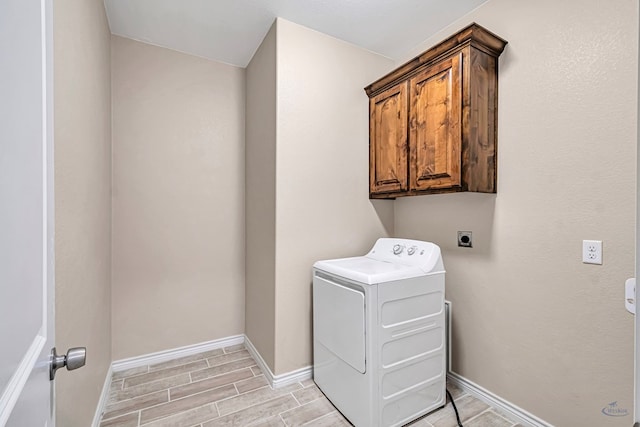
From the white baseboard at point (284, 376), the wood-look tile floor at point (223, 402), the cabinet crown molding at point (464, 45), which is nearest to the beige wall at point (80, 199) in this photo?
the wood-look tile floor at point (223, 402)

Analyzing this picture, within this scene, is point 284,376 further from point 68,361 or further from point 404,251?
point 68,361

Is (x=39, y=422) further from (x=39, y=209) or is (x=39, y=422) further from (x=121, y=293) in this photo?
(x=121, y=293)

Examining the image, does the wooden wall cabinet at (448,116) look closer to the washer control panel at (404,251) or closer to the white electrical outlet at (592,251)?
the washer control panel at (404,251)

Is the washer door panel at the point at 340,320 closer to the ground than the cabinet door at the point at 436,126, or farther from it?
closer to the ground

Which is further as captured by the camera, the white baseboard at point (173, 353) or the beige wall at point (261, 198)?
the white baseboard at point (173, 353)

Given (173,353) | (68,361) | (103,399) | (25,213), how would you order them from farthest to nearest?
(173,353) < (103,399) < (68,361) < (25,213)

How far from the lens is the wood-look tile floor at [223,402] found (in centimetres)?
171

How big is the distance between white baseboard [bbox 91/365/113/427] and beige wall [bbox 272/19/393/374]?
1.06m

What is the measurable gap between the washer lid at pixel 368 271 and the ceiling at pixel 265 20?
71.1 inches

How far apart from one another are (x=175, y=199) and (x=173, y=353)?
4.45 feet

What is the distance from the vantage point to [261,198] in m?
2.34

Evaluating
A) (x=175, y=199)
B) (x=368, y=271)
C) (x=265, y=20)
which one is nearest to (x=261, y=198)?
(x=175, y=199)

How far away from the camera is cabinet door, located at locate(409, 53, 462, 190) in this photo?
173cm

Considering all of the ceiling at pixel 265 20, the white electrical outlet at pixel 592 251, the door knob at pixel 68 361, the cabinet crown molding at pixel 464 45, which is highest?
the ceiling at pixel 265 20
